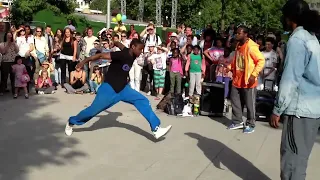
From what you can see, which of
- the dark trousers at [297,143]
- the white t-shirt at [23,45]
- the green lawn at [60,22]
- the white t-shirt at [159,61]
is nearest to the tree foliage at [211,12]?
the green lawn at [60,22]

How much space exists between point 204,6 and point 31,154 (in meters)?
60.9

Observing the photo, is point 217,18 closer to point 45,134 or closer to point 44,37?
point 44,37

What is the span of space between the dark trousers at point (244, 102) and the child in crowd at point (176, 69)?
11.6 feet

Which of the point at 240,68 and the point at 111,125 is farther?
the point at 111,125

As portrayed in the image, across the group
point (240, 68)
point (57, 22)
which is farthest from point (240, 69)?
point (57, 22)

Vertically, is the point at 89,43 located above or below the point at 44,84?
above

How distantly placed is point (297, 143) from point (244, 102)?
4.10m

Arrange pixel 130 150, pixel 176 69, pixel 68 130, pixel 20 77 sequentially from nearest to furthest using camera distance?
pixel 130 150 < pixel 68 130 < pixel 20 77 < pixel 176 69

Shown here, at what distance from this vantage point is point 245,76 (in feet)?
26.4

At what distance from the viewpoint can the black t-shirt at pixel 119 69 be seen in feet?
23.7

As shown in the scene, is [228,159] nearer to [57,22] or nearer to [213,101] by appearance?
[213,101]

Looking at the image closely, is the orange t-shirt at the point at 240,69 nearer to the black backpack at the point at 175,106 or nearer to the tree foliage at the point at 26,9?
the black backpack at the point at 175,106

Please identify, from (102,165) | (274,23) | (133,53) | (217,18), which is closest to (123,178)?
(102,165)

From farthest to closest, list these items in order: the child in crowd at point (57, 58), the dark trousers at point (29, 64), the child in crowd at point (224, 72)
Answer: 1. the child in crowd at point (57, 58)
2. the dark trousers at point (29, 64)
3. the child in crowd at point (224, 72)
